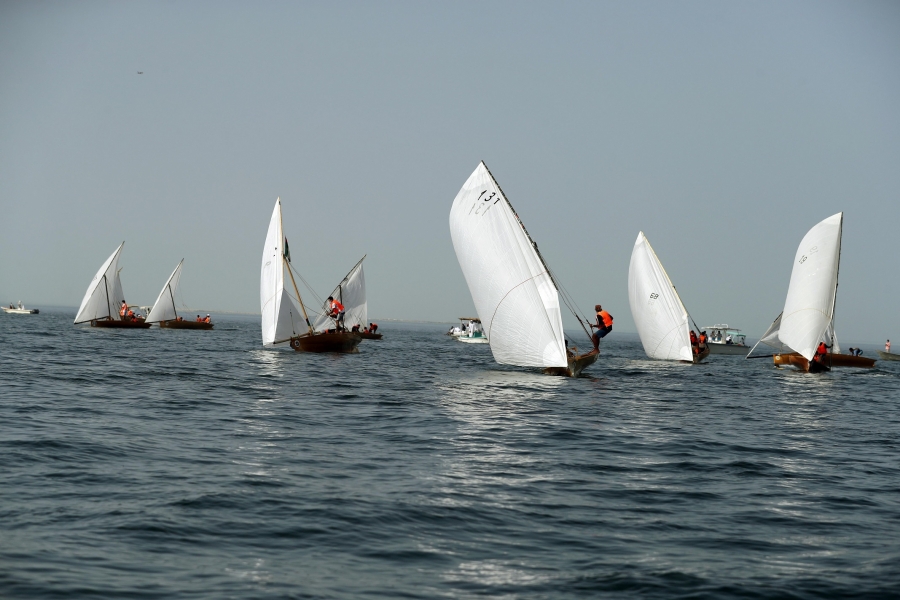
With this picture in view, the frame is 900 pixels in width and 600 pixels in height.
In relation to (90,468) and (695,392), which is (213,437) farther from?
(695,392)

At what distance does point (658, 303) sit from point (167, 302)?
59.0m

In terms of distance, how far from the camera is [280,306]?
4869 cm

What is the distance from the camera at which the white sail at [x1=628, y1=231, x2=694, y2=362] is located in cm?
5338

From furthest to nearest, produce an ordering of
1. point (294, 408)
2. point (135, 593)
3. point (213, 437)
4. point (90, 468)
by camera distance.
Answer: point (294, 408)
point (213, 437)
point (90, 468)
point (135, 593)

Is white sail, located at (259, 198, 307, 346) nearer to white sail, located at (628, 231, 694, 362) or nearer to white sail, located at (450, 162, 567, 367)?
white sail, located at (450, 162, 567, 367)

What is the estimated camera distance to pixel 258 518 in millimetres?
9773

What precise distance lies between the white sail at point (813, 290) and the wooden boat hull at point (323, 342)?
83.3 ft

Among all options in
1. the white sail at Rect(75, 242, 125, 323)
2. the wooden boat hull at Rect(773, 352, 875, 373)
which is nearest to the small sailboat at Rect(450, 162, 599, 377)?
the wooden boat hull at Rect(773, 352, 875, 373)

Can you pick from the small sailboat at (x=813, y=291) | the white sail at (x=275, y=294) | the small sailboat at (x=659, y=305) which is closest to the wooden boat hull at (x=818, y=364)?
the small sailboat at (x=813, y=291)

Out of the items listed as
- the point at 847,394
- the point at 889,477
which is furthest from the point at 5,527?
the point at 847,394

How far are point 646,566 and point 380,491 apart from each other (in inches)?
162

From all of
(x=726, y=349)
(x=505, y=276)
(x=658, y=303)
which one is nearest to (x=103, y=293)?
(x=658, y=303)

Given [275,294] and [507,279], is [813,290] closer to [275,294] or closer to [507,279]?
[507,279]

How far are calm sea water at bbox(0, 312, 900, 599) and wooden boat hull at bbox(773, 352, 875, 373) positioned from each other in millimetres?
23728
